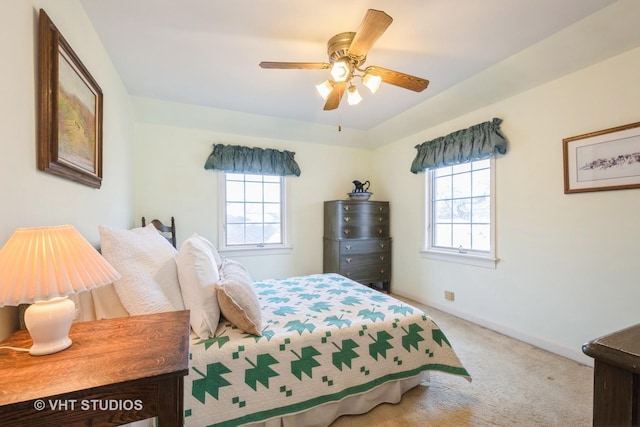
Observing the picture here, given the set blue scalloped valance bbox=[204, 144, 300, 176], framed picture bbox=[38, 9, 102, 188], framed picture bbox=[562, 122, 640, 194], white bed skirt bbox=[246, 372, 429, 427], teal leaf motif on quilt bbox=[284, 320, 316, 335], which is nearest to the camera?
framed picture bbox=[38, 9, 102, 188]

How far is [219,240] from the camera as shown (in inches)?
143

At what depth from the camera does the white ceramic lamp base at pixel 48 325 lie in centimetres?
85

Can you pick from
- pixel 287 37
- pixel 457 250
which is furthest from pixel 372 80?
pixel 457 250

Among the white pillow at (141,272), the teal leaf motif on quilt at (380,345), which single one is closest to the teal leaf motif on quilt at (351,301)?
the teal leaf motif on quilt at (380,345)

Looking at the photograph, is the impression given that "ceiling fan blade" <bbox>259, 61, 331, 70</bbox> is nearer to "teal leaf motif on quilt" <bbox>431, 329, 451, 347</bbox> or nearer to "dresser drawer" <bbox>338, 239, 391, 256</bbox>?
"teal leaf motif on quilt" <bbox>431, 329, 451, 347</bbox>

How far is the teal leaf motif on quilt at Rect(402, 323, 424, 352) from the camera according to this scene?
1.72 m

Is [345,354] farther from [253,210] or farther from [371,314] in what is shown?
[253,210]

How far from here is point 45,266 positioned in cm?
82

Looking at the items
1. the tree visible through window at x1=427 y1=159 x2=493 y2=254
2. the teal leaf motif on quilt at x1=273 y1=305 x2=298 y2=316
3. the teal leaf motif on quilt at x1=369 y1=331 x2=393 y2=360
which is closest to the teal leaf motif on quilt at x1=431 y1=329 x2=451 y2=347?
the teal leaf motif on quilt at x1=369 y1=331 x2=393 y2=360

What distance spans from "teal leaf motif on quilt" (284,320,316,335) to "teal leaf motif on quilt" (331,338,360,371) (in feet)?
0.54

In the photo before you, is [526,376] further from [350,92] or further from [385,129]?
[385,129]

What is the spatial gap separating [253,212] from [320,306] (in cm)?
228

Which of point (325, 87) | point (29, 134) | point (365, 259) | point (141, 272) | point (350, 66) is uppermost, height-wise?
point (350, 66)

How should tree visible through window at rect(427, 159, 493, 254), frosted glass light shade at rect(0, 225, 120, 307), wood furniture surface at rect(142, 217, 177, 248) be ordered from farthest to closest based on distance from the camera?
wood furniture surface at rect(142, 217, 177, 248) < tree visible through window at rect(427, 159, 493, 254) < frosted glass light shade at rect(0, 225, 120, 307)
